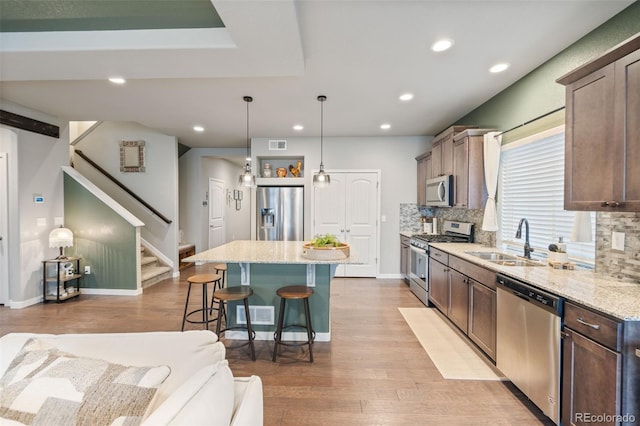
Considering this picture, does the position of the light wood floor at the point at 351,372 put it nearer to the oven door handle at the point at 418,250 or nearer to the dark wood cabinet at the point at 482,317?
the dark wood cabinet at the point at 482,317

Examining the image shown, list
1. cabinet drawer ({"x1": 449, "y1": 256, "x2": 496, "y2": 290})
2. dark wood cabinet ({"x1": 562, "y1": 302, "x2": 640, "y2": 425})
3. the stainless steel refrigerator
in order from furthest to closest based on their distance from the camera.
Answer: the stainless steel refrigerator → cabinet drawer ({"x1": 449, "y1": 256, "x2": 496, "y2": 290}) → dark wood cabinet ({"x1": 562, "y1": 302, "x2": 640, "y2": 425})

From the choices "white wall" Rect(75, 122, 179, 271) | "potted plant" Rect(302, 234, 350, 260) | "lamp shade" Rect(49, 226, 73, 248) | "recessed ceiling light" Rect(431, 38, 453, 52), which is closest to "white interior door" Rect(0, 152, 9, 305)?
"lamp shade" Rect(49, 226, 73, 248)

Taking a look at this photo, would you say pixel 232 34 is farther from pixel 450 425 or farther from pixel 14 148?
pixel 14 148

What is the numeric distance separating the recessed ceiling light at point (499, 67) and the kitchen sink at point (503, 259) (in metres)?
1.87

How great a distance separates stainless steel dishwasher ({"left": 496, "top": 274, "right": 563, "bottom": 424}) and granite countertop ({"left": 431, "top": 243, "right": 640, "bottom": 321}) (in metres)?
0.06

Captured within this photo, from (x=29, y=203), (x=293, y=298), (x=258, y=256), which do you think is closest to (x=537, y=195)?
(x=293, y=298)

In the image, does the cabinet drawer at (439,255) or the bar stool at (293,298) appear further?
the cabinet drawer at (439,255)

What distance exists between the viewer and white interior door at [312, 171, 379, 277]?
5.43 metres

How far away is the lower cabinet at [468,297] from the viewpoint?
96.4 inches

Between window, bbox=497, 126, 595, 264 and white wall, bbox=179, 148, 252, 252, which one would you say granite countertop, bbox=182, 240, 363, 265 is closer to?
window, bbox=497, 126, 595, 264

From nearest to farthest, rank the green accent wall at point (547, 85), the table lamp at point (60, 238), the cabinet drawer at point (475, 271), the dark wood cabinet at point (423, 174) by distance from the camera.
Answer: the green accent wall at point (547, 85) < the cabinet drawer at point (475, 271) < the table lamp at point (60, 238) < the dark wood cabinet at point (423, 174)

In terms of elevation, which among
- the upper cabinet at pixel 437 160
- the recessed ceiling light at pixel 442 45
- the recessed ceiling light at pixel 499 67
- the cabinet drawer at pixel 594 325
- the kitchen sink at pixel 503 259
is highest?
the recessed ceiling light at pixel 499 67

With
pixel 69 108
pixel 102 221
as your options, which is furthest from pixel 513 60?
pixel 102 221

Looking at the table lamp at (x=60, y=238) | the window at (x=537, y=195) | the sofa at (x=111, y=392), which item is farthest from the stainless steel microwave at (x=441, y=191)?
the table lamp at (x=60, y=238)
